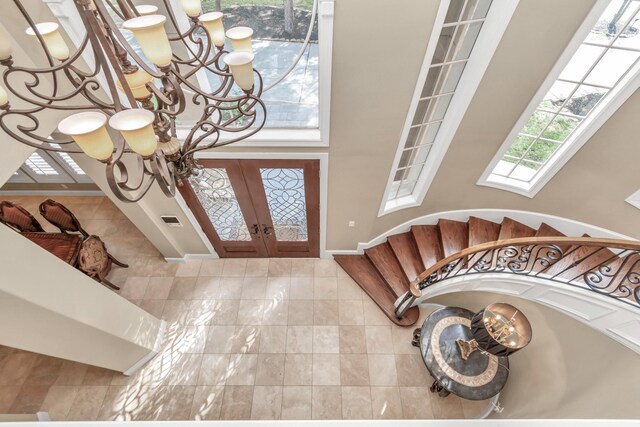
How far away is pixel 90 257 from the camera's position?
392cm

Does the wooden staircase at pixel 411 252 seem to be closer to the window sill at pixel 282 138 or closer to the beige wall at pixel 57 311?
the window sill at pixel 282 138

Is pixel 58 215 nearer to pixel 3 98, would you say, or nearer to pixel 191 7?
pixel 3 98

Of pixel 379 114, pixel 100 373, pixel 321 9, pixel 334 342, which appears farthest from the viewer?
pixel 334 342

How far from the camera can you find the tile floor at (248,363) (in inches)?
143

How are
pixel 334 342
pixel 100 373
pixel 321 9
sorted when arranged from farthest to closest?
pixel 334 342, pixel 100 373, pixel 321 9

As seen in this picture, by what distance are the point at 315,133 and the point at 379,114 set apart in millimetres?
698

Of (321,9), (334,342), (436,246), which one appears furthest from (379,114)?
(334,342)

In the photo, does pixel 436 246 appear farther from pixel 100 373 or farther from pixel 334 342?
pixel 100 373

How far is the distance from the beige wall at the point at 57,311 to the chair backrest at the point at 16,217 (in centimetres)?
227

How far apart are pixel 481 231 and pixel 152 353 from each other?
191 inches

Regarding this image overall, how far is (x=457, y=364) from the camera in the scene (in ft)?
10.8

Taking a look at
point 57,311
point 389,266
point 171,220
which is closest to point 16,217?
point 171,220

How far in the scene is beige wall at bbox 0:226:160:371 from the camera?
210 centimetres

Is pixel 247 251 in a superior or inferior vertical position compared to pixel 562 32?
inferior
